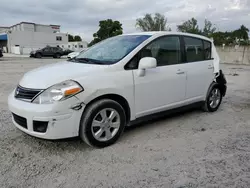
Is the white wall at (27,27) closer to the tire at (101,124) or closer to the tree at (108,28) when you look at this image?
the tree at (108,28)

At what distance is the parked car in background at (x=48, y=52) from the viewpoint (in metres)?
29.2

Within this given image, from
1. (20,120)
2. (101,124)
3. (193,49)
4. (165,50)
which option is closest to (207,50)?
(193,49)

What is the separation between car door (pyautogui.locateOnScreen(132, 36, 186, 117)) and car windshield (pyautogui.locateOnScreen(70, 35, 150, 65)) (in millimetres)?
217

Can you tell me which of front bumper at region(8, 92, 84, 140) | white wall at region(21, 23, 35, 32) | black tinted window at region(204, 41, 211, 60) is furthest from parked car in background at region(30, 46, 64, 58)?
white wall at region(21, 23, 35, 32)

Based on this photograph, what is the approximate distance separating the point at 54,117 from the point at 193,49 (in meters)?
2.92

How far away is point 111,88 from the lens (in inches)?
127

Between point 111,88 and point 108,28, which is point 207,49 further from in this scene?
point 108,28

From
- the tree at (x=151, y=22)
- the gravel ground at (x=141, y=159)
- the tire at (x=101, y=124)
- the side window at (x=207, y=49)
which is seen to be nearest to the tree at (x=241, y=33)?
the tree at (x=151, y=22)

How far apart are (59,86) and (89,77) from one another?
402mm

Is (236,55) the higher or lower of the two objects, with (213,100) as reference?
higher

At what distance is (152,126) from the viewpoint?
13.7 ft

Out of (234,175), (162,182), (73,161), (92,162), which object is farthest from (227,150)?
(73,161)

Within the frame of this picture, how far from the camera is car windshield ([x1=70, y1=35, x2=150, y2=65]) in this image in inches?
141

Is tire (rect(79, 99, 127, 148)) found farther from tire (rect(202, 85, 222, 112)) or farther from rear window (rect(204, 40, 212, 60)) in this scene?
rear window (rect(204, 40, 212, 60))
